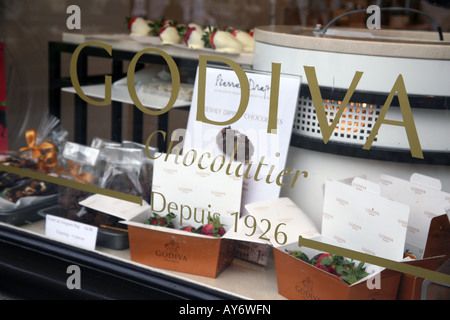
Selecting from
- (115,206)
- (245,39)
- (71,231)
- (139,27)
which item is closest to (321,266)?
(115,206)

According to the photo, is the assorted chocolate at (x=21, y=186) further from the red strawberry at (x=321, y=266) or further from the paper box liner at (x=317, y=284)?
the red strawberry at (x=321, y=266)

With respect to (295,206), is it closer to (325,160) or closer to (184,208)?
(325,160)

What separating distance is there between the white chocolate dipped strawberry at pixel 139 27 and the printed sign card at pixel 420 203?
1.64 metres

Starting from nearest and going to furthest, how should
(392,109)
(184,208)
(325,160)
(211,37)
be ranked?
(392,109)
(325,160)
(184,208)
(211,37)

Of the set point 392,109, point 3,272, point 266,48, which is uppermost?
point 266,48

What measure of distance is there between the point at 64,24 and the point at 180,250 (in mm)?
1144

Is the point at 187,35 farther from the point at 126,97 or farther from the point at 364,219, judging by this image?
the point at 364,219

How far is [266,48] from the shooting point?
2031 mm

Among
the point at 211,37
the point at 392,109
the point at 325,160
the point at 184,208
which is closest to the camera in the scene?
the point at 392,109

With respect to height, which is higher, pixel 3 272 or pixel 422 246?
pixel 422 246

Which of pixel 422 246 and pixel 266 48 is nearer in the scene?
pixel 422 246

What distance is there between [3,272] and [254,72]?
1395mm

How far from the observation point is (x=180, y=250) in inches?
79.7
